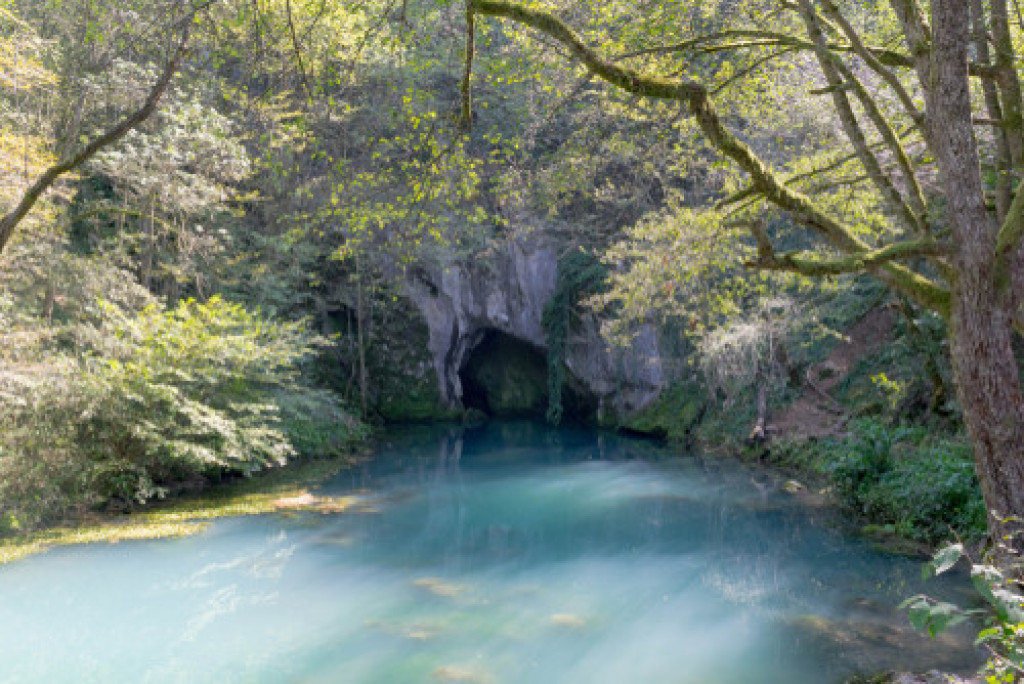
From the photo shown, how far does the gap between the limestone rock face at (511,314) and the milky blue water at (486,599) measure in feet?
31.4

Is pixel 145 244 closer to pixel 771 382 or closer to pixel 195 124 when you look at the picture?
pixel 195 124

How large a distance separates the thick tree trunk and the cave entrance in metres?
21.0

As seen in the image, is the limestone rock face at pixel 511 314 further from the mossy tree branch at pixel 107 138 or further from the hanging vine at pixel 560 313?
the mossy tree branch at pixel 107 138

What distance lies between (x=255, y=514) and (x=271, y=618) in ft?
13.2

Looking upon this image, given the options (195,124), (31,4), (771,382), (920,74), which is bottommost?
(771,382)

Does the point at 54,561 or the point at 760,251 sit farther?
the point at 54,561

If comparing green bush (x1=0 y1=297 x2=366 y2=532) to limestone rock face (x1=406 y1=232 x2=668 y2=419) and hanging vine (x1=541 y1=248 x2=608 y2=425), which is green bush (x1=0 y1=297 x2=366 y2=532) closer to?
limestone rock face (x1=406 y1=232 x2=668 y2=419)

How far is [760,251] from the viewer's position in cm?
424

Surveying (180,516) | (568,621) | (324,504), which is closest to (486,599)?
(568,621)

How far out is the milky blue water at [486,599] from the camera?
5414 mm

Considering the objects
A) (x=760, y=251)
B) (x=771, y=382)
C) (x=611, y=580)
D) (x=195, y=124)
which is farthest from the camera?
(x=771, y=382)

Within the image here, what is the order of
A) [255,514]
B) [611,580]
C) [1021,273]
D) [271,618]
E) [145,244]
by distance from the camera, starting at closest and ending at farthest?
[1021,273] < [271,618] < [611,580] < [255,514] < [145,244]

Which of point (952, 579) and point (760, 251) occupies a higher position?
point (760, 251)

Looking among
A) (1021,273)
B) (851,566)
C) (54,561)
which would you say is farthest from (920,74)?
(54,561)
